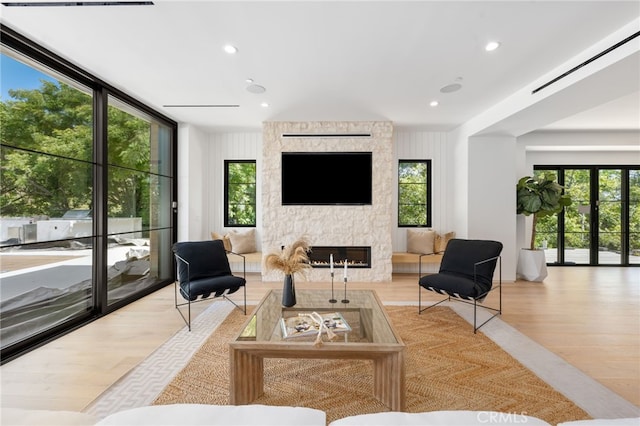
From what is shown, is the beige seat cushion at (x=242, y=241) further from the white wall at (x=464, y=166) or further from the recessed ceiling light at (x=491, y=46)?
the recessed ceiling light at (x=491, y=46)

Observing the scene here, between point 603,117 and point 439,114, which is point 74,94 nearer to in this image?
point 439,114

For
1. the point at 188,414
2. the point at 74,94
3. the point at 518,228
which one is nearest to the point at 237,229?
the point at 74,94

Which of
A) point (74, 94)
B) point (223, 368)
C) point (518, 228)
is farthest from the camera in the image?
point (518, 228)

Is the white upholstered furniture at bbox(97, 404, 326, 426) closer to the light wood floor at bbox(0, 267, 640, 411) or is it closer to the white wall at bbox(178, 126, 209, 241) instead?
the light wood floor at bbox(0, 267, 640, 411)

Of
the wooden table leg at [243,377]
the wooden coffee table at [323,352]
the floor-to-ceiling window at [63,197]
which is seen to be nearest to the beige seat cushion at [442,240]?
the wooden coffee table at [323,352]

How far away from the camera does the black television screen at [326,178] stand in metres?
4.85

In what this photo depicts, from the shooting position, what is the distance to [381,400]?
182 centimetres

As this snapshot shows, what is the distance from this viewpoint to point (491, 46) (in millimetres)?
2549

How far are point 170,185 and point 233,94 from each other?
2.13 m

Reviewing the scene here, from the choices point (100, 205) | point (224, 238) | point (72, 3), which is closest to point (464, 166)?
point (224, 238)

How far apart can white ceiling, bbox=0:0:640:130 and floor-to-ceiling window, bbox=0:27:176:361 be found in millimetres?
312

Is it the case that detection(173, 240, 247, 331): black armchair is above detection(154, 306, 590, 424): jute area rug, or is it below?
above

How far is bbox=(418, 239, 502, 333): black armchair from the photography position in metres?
2.96

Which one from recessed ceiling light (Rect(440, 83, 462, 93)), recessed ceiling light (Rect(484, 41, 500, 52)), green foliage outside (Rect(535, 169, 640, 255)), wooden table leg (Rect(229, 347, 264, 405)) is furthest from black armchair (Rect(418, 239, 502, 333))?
green foliage outside (Rect(535, 169, 640, 255))
